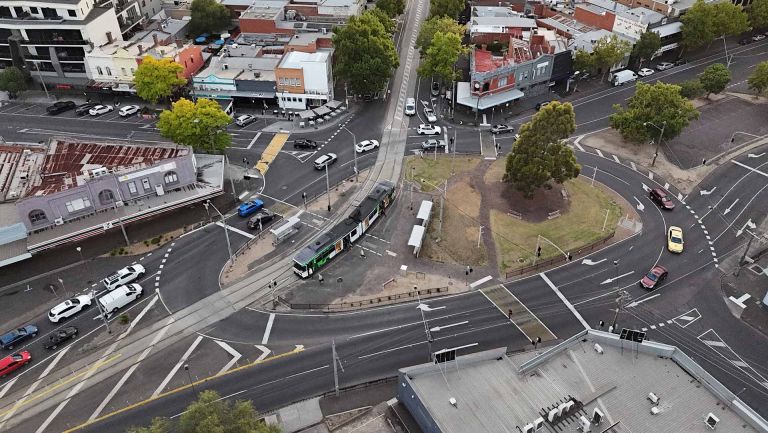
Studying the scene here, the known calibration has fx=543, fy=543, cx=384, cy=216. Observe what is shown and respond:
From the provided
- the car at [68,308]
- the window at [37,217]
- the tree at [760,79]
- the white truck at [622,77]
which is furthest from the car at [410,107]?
the tree at [760,79]

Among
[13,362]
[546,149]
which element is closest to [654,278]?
[546,149]

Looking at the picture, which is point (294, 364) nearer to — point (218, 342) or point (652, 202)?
point (218, 342)

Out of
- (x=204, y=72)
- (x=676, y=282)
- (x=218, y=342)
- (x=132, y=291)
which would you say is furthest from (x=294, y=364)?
(x=204, y=72)

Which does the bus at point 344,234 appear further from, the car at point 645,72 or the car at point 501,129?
the car at point 645,72

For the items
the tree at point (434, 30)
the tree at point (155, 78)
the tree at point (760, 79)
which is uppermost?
the tree at point (434, 30)

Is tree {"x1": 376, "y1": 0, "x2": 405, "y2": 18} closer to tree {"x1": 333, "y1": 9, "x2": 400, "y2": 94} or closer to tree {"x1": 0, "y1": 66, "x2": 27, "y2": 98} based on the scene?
tree {"x1": 333, "y1": 9, "x2": 400, "y2": 94}

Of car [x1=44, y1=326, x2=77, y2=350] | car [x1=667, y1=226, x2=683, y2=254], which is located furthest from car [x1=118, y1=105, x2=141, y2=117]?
car [x1=667, y1=226, x2=683, y2=254]
